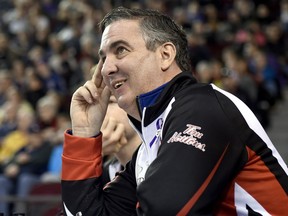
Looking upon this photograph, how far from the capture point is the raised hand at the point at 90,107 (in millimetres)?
3100

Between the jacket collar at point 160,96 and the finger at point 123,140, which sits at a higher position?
the jacket collar at point 160,96

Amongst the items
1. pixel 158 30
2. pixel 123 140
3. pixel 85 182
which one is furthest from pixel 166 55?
pixel 123 140

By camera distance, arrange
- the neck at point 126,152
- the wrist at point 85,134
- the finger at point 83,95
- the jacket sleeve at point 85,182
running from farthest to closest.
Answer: the neck at point 126,152, the finger at point 83,95, the wrist at point 85,134, the jacket sleeve at point 85,182

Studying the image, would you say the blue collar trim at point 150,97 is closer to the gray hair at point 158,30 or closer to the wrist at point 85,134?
the gray hair at point 158,30

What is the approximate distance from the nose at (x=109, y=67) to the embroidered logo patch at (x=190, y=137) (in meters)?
0.44

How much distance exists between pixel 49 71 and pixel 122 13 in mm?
11880

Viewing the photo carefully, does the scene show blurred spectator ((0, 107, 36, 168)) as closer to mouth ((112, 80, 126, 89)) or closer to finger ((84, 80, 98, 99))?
finger ((84, 80, 98, 99))

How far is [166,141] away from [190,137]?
10 centimetres

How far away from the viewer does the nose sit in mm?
2855

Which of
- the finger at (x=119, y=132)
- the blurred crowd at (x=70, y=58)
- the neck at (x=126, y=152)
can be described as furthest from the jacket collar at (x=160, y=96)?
the blurred crowd at (x=70, y=58)

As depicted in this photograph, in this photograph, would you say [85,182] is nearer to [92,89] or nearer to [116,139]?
[92,89]

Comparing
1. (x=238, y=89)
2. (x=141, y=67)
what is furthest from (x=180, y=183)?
(x=238, y=89)

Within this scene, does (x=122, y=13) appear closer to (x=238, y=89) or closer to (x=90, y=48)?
(x=238, y=89)

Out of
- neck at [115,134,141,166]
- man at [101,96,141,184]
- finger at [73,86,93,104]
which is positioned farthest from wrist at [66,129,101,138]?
neck at [115,134,141,166]
